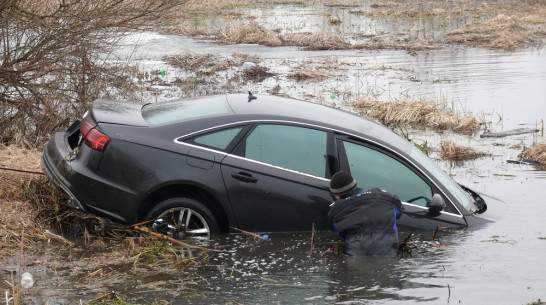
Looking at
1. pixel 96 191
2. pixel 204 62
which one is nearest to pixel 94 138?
pixel 96 191

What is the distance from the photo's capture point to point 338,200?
7664mm

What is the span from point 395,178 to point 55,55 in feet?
20.6

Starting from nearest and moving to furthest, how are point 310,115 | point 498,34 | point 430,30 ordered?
point 310,115, point 498,34, point 430,30

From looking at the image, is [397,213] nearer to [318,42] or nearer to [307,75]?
[307,75]

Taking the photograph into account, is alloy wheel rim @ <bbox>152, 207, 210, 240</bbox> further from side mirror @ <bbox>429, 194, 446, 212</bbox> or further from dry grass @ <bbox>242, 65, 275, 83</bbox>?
dry grass @ <bbox>242, 65, 275, 83</bbox>

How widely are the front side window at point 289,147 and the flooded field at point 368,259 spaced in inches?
27.4

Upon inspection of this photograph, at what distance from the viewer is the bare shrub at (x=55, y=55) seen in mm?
12031

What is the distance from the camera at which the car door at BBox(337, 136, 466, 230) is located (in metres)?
8.15

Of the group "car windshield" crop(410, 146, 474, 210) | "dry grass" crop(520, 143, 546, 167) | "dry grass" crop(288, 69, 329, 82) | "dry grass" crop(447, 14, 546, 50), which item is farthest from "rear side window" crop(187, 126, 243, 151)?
"dry grass" crop(447, 14, 546, 50)

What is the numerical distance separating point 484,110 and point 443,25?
22.9 meters

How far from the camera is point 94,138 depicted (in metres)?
7.82

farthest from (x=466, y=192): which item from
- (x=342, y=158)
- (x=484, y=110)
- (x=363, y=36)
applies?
(x=363, y=36)

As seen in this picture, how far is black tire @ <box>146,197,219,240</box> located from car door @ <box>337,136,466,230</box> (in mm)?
1392

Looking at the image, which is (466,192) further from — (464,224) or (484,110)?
(484,110)
